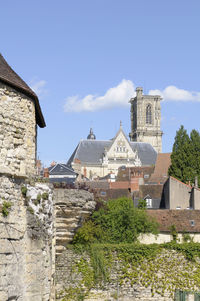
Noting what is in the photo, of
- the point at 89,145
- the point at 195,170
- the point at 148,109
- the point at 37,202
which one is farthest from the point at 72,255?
the point at 148,109

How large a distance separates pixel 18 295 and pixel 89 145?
92.0 m

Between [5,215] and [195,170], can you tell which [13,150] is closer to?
[5,215]

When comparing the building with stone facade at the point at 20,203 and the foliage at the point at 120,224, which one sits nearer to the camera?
the building with stone facade at the point at 20,203

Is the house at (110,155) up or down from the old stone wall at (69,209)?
up

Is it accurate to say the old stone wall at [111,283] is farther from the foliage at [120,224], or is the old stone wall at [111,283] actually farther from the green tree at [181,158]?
the green tree at [181,158]

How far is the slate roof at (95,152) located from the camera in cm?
9925

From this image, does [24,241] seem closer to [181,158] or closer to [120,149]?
[181,158]

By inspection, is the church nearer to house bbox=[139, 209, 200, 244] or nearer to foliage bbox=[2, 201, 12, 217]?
house bbox=[139, 209, 200, 244]

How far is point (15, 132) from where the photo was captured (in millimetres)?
9742

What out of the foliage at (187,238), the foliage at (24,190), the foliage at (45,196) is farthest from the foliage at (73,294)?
the foliage at (24,190)

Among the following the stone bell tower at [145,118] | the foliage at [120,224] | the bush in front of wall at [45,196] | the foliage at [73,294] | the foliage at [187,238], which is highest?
the stone bell tower at [145,118]

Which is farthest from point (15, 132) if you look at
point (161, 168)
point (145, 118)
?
point (145, 118)

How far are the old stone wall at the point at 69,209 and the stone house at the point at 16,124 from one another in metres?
6.24

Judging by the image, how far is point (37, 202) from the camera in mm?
10617
